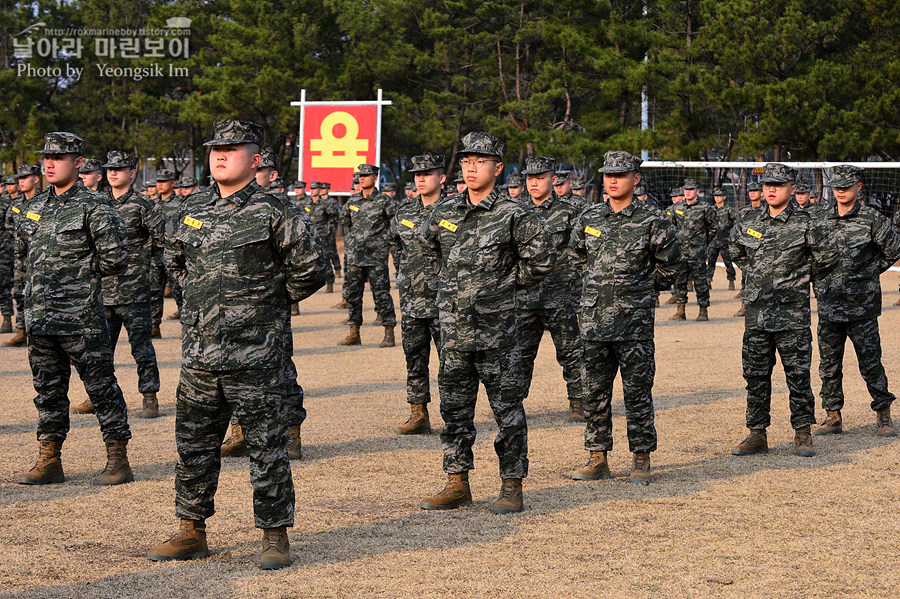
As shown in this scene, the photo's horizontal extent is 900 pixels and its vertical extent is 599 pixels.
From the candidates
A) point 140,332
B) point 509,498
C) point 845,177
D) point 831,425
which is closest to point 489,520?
point 509,498

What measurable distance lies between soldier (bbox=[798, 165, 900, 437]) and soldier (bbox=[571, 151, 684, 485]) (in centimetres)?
245

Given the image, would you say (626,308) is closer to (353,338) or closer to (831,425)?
(831,425)

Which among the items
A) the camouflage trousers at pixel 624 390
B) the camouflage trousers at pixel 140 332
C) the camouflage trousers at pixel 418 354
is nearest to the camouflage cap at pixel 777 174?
the camouflage trousers at pixel 624 390

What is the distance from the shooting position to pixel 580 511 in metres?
6.80

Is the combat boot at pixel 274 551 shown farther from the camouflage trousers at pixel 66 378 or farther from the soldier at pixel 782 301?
the soldier at pixel 782 301

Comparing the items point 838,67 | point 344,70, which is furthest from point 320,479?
point 344,70

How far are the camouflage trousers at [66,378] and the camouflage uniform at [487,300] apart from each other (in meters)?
2.46

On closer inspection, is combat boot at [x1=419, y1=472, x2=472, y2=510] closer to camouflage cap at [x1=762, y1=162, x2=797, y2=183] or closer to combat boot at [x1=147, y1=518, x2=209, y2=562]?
combat boot at [x1=147, y1=518, x2=209, y2=562]

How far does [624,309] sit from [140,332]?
4.74 m

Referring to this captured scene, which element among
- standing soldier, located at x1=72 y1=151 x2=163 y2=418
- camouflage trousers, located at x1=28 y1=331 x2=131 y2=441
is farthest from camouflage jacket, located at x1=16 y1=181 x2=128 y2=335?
standing soldier, located at x1=72 y1=151 x2=163 y2=418

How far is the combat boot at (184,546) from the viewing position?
5730 mm

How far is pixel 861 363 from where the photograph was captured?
9.38 m

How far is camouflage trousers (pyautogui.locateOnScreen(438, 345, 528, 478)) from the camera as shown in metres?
6.61

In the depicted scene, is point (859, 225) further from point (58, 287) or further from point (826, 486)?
point (58, 287)
